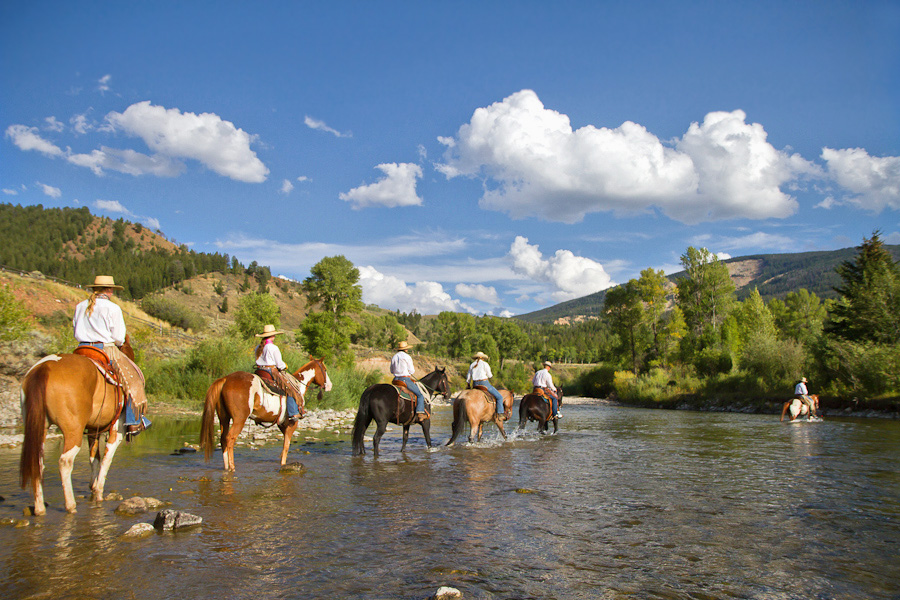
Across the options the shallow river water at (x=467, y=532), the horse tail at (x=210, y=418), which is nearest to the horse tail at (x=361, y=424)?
the shallow river water at (x=467, y=532)

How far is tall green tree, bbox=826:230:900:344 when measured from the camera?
32125 mm

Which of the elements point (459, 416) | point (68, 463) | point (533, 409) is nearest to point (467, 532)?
point (68, 463)

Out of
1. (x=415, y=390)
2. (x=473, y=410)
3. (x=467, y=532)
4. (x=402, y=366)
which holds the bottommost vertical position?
(x=467, y=532)

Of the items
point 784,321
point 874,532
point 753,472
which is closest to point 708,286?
point 784,321

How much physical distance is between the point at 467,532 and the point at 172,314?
210 ft

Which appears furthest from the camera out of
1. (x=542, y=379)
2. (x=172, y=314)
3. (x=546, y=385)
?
(x=172, y=314)

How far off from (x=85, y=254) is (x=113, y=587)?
163440mm

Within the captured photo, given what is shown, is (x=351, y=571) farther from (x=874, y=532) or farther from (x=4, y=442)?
(x=4, y=442)

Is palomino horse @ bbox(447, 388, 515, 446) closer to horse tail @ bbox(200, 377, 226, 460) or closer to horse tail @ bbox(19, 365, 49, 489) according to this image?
horse tail @ bbox(200, 377, 226, 460)

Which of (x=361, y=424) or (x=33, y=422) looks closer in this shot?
(x=33, y=422)

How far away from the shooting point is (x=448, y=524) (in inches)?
262

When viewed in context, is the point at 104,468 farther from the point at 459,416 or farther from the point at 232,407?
the point at 459,416

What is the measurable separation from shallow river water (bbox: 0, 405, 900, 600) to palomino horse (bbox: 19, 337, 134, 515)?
64cm

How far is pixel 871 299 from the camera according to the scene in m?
32.5
